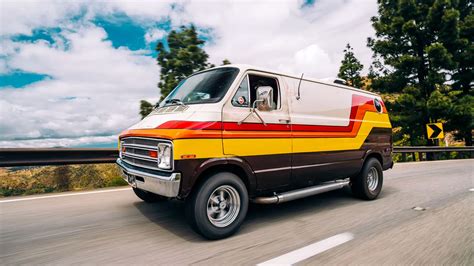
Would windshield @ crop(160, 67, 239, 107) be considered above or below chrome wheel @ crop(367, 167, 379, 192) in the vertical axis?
above

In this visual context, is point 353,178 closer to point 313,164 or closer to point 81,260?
point 313,164

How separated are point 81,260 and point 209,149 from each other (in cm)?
175

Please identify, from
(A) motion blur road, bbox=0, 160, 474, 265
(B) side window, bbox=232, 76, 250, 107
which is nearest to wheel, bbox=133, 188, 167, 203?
(A) motion blur road, bbox=0, 160, 474, 265

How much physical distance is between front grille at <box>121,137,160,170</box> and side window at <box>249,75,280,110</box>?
1.50m

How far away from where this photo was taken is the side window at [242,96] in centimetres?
364

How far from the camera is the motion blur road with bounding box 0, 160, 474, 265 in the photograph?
2875 millimetres

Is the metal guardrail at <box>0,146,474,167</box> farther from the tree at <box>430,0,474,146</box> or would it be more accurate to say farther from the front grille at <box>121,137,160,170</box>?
the tree at <box>430,0,474,146</box>

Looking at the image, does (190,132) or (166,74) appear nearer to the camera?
(190,132)

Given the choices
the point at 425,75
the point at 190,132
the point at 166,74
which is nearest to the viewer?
the point at 190,132

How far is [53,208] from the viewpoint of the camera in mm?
4676

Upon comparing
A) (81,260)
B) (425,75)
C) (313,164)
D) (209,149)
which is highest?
(425,75)

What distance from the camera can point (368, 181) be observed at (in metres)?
5.66

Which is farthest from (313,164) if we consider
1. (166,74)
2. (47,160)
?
(166,74)

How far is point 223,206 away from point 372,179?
3.79 metres
